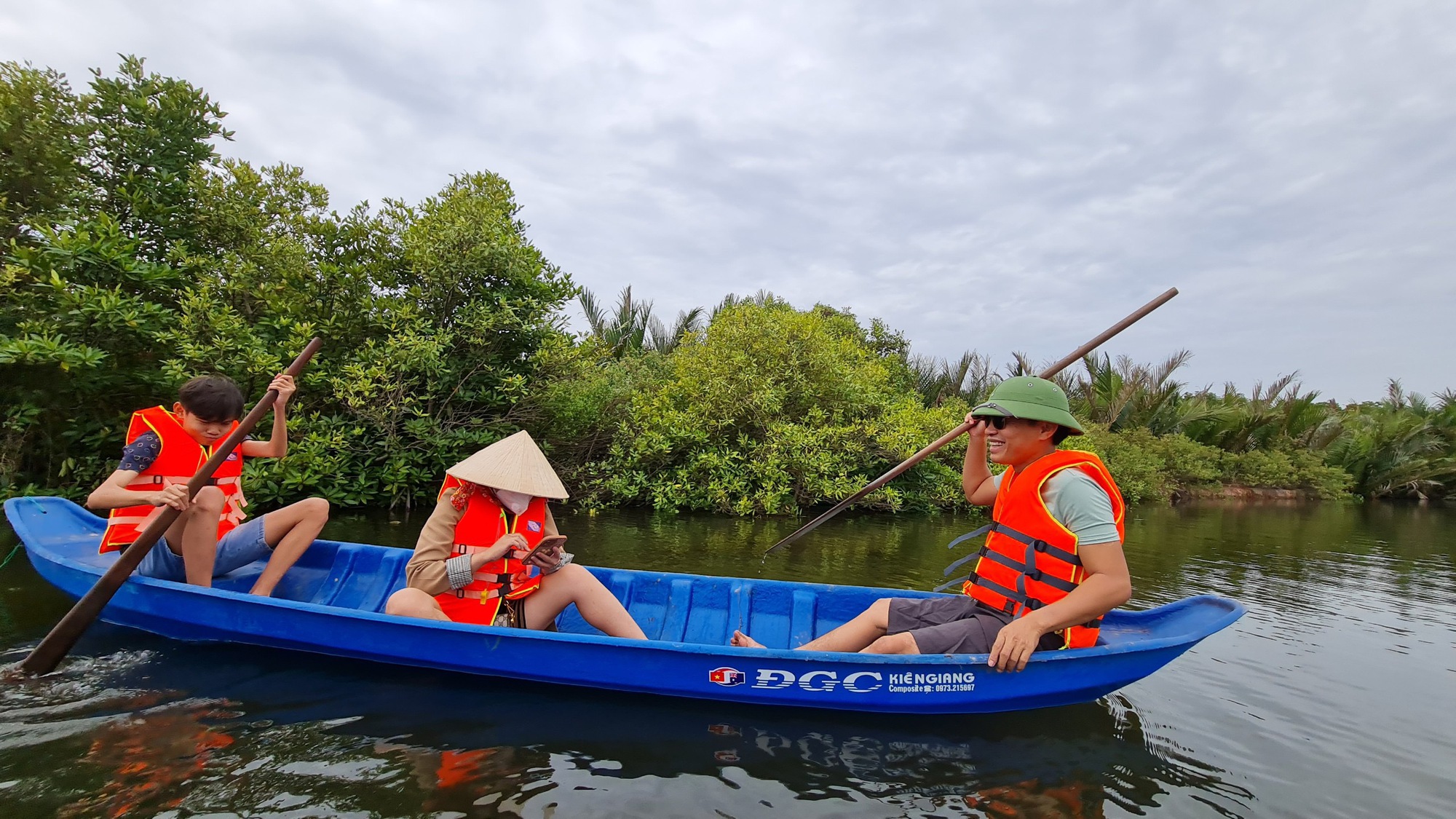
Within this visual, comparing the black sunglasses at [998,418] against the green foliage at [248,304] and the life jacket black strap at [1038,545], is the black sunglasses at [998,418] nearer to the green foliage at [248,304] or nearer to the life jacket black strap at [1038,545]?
the life jacket black strap at [1038,545]

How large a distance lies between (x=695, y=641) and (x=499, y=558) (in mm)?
1554

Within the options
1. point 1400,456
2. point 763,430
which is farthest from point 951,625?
point 1400,456

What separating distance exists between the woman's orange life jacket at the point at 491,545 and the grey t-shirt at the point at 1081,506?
2.55 m

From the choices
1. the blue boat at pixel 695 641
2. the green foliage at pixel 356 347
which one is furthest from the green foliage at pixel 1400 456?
the blue boat at pixel 695 641

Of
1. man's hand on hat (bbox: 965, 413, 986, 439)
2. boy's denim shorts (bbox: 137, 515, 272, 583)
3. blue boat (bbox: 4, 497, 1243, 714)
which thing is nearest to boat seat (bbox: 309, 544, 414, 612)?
A: blue boat (bbox: 4, 497, 1243, 714)

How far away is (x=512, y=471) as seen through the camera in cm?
Answer: 361

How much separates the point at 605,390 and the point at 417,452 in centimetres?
333

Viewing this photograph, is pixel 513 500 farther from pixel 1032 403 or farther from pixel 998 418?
pixel 1032 403

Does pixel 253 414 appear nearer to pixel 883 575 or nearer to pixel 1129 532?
pixel 883 575

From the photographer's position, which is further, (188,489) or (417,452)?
(417,452)

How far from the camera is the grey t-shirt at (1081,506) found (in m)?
2.97

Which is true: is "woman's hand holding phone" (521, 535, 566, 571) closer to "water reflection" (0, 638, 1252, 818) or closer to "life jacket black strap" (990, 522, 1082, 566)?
"water reflection" (0, 638, 1252, 818)

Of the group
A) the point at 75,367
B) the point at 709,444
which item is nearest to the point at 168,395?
the point at 75,367

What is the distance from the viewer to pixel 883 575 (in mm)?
7242
